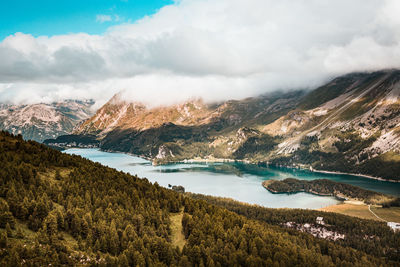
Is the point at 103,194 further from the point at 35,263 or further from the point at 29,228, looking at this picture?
the point at 35,263

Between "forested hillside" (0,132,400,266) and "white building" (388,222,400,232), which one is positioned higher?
"forested hillside" (0,132,400,266)

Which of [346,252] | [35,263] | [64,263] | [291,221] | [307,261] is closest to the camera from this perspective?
[35,263]

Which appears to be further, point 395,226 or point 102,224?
point 395,226

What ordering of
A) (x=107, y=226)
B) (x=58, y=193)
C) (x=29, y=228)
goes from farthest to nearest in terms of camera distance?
(x=58, y=193), (x=107, y=226), (x=29, y=228)

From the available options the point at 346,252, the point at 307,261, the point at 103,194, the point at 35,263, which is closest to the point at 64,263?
the point at 35,263

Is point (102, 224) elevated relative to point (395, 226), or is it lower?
elevated

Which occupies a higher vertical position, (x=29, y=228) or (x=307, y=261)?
(x=29, y=228)

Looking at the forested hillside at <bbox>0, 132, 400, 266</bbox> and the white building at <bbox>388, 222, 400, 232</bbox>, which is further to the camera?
the white building at <bbox>388, 222, 400, 232</bbox>

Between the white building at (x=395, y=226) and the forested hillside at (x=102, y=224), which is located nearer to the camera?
the forested hillside at (x=102, y=224)
